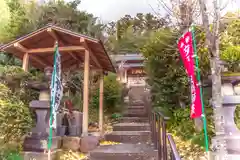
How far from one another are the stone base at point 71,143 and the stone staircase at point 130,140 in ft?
2.07

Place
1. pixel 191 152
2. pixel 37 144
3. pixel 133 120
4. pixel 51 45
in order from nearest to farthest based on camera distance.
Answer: pixel 37 144, pixel 191 152, pixel 51 45, pixel 133 120

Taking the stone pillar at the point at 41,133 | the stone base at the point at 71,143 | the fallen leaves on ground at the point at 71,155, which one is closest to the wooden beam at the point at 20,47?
the stone pillar at the point at 41,133

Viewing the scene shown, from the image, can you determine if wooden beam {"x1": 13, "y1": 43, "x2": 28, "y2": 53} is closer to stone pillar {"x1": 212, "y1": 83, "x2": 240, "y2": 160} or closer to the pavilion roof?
the pavilion roof

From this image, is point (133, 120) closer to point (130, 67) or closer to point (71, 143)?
point (71, 143)

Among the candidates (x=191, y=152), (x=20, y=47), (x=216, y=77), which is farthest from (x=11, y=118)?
(x=216, y=77)

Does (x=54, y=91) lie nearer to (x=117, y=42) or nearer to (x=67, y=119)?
(x=67, y=119)

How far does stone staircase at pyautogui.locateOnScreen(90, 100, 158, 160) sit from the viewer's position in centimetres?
481

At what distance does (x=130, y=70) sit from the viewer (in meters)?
18.5

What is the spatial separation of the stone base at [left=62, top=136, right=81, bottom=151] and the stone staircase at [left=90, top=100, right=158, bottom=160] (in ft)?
2.07

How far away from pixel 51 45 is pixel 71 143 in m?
3.27

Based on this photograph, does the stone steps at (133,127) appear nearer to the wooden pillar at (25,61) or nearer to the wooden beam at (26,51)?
the wooden beam at (26,51)

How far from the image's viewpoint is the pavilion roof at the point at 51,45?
19.5 feet

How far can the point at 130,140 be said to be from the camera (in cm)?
654

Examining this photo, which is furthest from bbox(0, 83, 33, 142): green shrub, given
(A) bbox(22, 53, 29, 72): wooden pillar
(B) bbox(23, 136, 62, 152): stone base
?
(A) bbox(22, 53, 29, 72): wooden pillar
